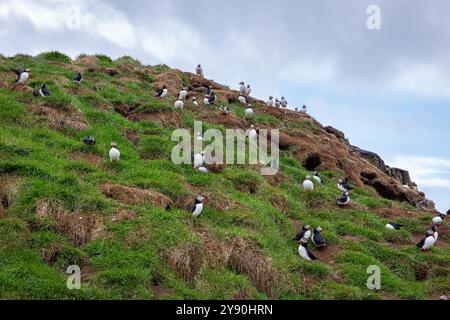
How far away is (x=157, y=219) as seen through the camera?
16578 mm

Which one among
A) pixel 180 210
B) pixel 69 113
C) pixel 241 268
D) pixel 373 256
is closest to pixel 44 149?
pixel 69 113

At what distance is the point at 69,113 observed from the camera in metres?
24.0

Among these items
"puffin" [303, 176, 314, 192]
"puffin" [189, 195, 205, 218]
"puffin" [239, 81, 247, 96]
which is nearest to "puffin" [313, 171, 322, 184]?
"puffin" [303, 176, 314, 192]

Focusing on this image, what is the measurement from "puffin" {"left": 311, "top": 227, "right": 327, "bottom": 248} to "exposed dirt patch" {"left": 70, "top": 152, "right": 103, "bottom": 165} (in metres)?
7.56

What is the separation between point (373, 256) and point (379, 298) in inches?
132

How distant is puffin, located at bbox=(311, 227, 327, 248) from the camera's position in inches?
729

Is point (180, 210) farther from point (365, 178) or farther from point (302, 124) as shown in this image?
point (302, 124)

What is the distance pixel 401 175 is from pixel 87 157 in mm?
24983

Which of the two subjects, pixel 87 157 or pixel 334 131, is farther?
pixel 334 131

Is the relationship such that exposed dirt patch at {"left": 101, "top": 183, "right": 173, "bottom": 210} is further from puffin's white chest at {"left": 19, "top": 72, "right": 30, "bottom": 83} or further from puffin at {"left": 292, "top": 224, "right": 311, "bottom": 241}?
puffin's white chest at {"left": 19, "top": 72, "right": 30, "bottom": 83}

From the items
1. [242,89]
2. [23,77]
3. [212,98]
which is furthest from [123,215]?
[242,89]

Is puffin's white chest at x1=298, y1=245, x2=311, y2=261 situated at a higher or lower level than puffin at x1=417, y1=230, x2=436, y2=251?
lower

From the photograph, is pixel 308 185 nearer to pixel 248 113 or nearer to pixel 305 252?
pixel 305 252

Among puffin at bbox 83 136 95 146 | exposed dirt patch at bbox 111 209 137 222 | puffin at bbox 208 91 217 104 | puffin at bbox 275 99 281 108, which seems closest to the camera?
exposed dirt patch at bbox 111 209 137 222
